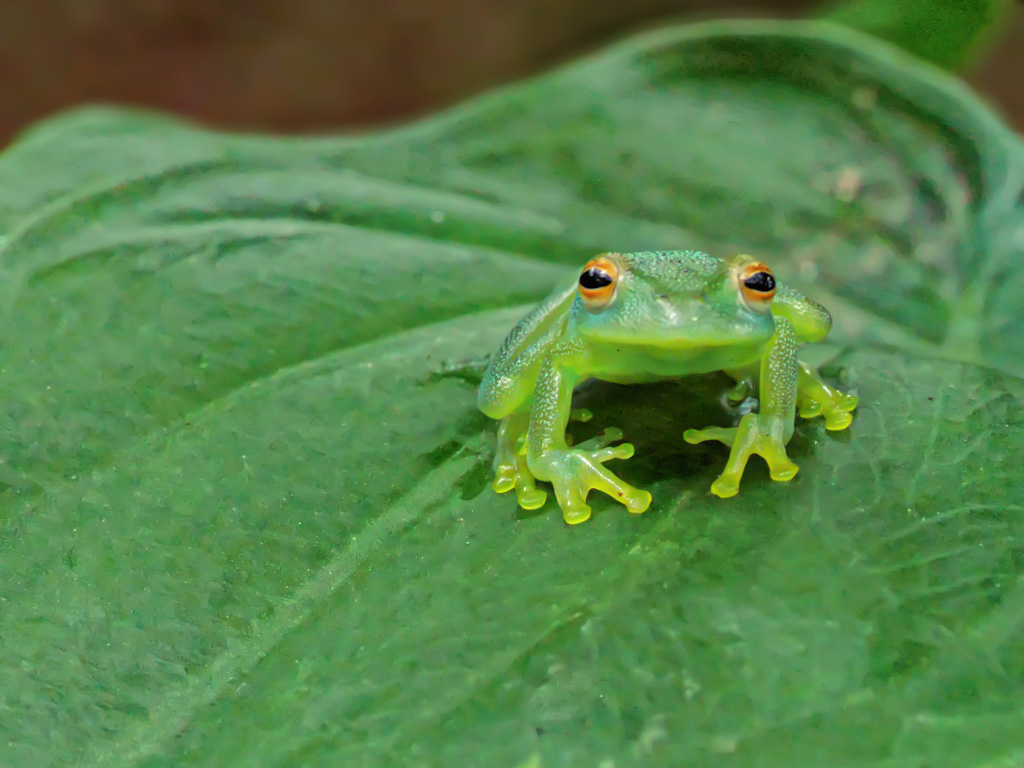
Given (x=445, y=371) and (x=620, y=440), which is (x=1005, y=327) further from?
(x=445, y=371)

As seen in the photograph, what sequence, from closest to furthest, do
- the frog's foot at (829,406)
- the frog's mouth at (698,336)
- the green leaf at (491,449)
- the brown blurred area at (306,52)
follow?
the green leaf at (491,449) < the frog's mouth at (698,336) < the frog's foot at (829,406) < the brown blurred area at (306,52)

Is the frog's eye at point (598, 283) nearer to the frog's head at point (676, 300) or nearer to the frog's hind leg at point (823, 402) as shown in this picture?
the frog's head at point (676, 300)

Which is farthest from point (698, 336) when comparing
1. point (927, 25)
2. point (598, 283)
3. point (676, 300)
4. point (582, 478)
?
point (927, 25)

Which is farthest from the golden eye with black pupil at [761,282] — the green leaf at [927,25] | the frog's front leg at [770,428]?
the green leaf at [927,25]

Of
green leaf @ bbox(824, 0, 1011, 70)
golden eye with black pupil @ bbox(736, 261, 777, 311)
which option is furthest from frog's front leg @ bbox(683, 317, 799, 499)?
green leaf @ bbox(824, 0, 1011, 70)

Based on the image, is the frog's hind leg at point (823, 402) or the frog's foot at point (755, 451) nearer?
the frog's foot at point (755, 451)

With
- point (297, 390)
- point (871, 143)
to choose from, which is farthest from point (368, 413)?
point (871, 143)
